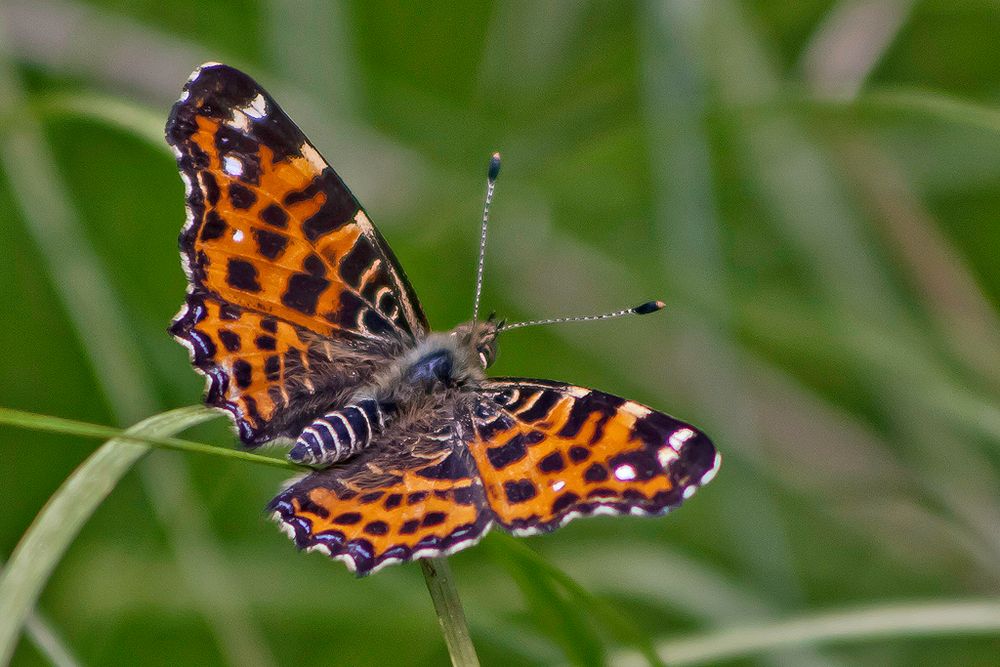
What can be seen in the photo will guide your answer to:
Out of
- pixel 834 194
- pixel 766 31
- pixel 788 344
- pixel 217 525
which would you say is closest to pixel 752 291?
pixel 788 344

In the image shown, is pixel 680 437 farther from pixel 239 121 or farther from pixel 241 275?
pixel 239 121

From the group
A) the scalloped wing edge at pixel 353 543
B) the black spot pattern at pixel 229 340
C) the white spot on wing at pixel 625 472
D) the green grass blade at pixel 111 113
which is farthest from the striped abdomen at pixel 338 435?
the green grass blade at pixel 111 113

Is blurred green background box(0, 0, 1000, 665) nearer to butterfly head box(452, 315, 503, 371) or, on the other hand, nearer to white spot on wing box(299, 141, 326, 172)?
white spot on wing box(299, 141, 326, 172)

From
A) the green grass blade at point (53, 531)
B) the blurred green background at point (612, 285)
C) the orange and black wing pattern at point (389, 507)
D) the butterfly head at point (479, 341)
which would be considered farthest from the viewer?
the blurred green background at point (612, 285)

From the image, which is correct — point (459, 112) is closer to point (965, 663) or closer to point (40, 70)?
point (40, 70)

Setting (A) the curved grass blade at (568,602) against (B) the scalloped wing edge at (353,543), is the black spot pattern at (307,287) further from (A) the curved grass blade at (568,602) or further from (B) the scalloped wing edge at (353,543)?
(A) the curved grass blade at (568,602)

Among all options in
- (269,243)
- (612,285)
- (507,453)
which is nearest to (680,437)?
(507,453)
